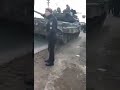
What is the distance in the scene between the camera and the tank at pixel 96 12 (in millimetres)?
2768

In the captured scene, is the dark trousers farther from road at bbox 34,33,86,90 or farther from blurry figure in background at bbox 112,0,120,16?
blurry figure in background at bbox 112,0,120,16

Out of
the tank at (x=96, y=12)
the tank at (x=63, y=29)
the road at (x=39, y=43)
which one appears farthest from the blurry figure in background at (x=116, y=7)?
the road at (x=39, y=43)

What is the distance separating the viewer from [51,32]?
9.29ft

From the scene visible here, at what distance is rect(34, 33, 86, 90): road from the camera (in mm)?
2818

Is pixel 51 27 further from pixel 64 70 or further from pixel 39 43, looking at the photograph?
pixel 64 70

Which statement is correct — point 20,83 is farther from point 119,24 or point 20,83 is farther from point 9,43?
point 119,24

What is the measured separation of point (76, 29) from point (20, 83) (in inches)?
28.6

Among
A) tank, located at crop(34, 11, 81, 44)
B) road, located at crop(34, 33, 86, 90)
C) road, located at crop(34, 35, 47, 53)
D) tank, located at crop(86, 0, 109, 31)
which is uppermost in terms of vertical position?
tank, located at crop(86, 0, 109, 31)

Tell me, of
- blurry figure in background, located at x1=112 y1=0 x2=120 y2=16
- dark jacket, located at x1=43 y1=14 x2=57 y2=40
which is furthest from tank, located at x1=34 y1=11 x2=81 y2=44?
blurry figure in background, located at x1=112 y1=0 x2=120 y2=16

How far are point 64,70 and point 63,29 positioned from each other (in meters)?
0.38

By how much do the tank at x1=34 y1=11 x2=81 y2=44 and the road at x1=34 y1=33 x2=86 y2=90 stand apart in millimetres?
66

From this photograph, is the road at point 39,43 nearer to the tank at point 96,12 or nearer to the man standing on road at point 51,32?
the man standing on road at point 51,32

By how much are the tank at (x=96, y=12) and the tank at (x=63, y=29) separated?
12cm

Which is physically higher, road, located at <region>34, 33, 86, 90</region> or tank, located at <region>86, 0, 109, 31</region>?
tank, located at <region>86, 0, 109, 31</region>
